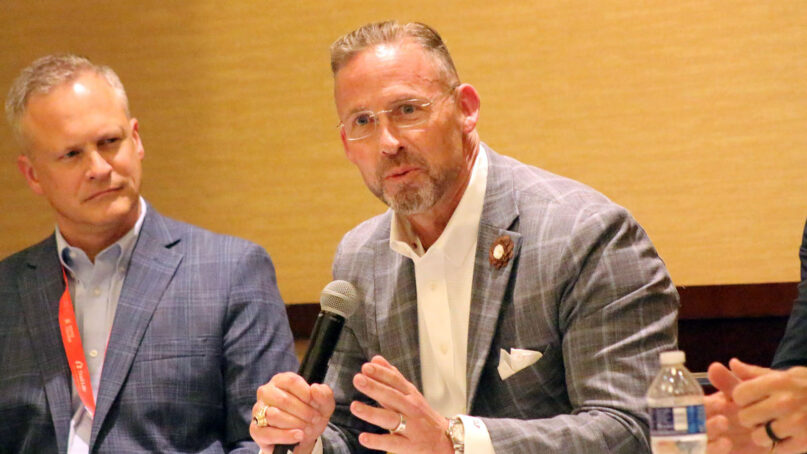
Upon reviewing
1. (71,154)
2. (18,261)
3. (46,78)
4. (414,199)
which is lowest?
(18,261)

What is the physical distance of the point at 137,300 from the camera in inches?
112

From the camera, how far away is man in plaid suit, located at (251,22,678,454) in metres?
1.96

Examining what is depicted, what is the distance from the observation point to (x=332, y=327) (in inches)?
76.0

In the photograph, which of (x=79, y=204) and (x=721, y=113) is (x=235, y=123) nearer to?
(x=79, y=204)

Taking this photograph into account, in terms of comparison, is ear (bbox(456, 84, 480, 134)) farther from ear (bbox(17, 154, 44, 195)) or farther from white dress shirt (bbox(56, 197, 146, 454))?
ear (bbox(17, 154, 44, 195))

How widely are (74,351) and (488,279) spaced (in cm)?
129

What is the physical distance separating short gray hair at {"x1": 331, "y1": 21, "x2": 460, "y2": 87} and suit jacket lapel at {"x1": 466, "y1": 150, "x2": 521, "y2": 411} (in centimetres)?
31

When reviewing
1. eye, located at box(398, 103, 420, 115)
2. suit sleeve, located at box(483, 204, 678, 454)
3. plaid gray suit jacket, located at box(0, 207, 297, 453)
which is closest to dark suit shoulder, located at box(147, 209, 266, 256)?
plaid gray suit jacket, located at box(0, 207, 297, 453)

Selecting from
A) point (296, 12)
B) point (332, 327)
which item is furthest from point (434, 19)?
point (332, 327)

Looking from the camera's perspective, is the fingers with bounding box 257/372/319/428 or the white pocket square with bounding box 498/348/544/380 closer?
the fingers with bounding box 257/372/319/428

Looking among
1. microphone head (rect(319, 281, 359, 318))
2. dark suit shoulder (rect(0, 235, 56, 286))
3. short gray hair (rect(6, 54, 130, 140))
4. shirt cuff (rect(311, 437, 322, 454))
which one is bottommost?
shirt cuff (rect(311, 437, 322, 454))

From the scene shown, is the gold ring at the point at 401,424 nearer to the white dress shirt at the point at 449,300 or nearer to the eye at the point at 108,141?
the white dress shirt at the point at 449,300

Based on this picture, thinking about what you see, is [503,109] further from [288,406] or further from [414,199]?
[288,406]

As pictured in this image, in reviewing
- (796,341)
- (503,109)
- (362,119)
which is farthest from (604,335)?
(503,109)
